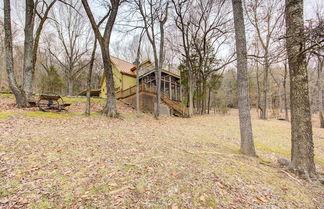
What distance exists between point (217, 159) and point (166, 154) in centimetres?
136

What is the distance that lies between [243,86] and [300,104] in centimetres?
133

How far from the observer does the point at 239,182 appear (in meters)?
2.73

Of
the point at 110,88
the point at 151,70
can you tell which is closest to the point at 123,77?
the point at 151,70

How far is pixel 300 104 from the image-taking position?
3316 mm

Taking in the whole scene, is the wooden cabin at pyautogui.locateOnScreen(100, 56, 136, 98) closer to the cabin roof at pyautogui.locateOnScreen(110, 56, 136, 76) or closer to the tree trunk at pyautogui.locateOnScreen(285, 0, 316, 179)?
the cabin roof at pyautogui.locateOnScreen(110, 56, 136, 76)

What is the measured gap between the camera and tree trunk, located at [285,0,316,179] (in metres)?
3.24

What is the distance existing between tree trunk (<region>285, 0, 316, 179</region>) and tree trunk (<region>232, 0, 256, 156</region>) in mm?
1015

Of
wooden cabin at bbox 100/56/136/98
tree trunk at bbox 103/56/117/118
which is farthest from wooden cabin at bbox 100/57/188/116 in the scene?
tree trunk at bbox 103/56/117/118

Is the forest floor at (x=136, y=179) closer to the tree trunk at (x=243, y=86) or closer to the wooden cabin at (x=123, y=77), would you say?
the tree trunk at (x=243, y=86)

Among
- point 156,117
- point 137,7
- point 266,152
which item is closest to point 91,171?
point 266,152

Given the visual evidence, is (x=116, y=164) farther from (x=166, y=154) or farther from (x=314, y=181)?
(x=314, y=181)

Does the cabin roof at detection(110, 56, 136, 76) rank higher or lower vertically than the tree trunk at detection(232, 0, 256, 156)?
higher

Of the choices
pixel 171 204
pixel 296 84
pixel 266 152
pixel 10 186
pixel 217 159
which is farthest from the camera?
pixel 266 152

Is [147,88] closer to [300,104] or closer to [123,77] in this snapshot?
→ [123,77]
